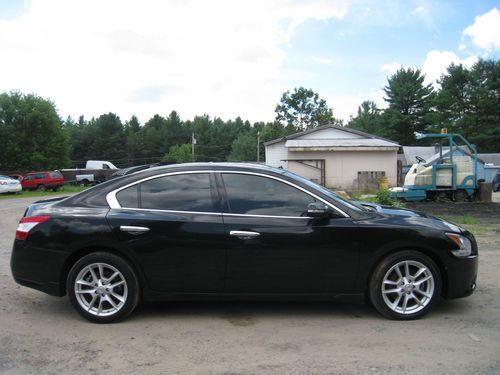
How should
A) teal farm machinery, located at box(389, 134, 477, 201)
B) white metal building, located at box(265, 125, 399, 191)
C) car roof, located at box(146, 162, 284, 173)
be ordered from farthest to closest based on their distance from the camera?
white metal building, located at box(265, 125, 399, 191) → teal farm machinery, located at box(389, 134, 477, 201) → car roof, located at box(146, 162, 284, 173)

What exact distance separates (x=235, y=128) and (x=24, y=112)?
6954cm

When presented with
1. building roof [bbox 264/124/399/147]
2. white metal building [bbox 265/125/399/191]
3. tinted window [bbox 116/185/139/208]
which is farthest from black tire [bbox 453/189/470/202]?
tinted window [bbox 116/185/139/208]

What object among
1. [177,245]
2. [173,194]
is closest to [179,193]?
[173,194]

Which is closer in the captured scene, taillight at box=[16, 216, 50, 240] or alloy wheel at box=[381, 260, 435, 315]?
alloy wheel at box=[381, 260, 435, 315]

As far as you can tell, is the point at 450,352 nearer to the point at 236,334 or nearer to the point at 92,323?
the point at 236,334

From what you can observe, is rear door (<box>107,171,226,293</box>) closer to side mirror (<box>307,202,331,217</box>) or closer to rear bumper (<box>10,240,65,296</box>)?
rear bumper (<box>10,240,65,296</box>)

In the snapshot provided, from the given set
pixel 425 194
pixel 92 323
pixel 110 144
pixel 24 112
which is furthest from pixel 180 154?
pixel 92 323

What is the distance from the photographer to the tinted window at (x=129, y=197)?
473 centimetres

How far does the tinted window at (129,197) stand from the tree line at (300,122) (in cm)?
1971

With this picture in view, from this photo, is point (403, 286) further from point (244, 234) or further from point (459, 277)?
point (244, 234)

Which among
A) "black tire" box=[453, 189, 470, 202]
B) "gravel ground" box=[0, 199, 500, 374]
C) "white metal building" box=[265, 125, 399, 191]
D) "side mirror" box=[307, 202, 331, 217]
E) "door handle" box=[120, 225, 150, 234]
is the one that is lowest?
"gravel ground" box=[0, 199, 500, 374]

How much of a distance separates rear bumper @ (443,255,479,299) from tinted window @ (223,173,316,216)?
151 cm

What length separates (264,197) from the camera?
470 centimetres

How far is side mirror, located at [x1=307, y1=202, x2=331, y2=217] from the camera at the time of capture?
4.50m
